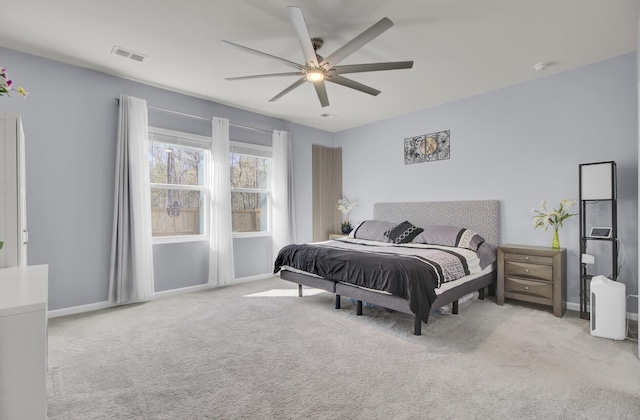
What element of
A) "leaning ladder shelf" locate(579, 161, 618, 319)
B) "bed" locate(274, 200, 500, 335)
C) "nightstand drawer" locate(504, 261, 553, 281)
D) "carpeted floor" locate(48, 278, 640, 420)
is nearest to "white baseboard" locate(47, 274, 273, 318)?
"carpeted floor" locate(48, 278, 640, 420)

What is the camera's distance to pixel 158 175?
4.25 meters

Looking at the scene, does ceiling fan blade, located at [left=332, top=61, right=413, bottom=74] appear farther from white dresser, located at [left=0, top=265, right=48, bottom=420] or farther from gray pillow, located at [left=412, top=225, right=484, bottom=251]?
white dresser, located at [left=0, top=265, right=48, bottom=420]

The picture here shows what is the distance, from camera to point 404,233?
14.9ft

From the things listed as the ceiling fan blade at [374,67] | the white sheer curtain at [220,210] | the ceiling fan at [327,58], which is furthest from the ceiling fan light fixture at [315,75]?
the white sheer curtain at [220,210]

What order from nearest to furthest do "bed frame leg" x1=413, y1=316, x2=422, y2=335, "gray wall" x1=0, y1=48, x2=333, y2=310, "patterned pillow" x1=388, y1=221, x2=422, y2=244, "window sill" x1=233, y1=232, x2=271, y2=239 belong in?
"bed frame leg" x1=413, y1=316, x2=422, y2=335, "gray wall" x1=0, y1=48, x2=333, y2=310, "patterned pillow" x1=388, y1=221, x2=422, y2=244, "window sill" x1=233, y1=232, x2=271, y2=239

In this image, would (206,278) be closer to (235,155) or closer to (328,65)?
(235,155)

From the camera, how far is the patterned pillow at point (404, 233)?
446 cm

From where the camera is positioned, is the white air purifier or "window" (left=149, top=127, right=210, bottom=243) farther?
"window" (left=149, top=127, right=210, bottom=243)

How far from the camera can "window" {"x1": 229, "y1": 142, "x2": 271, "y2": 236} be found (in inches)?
197

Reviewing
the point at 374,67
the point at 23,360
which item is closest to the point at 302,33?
the point at 374,67

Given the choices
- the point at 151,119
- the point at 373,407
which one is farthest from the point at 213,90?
the point at 373,407

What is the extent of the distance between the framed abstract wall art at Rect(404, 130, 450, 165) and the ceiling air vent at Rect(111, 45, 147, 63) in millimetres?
3900

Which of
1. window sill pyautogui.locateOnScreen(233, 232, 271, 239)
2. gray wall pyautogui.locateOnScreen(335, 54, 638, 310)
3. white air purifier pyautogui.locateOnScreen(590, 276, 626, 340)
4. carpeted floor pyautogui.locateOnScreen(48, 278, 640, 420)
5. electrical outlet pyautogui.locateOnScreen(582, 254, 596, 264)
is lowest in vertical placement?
carpeted floor pyautogui.locateOnScreen(48, 278, 640, 420)

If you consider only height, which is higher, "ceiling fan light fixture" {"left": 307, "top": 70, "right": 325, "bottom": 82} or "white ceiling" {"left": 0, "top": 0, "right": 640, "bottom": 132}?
"white ceiling" {"left": 0, "top": 0, "right": 640, "bottom": 132}
